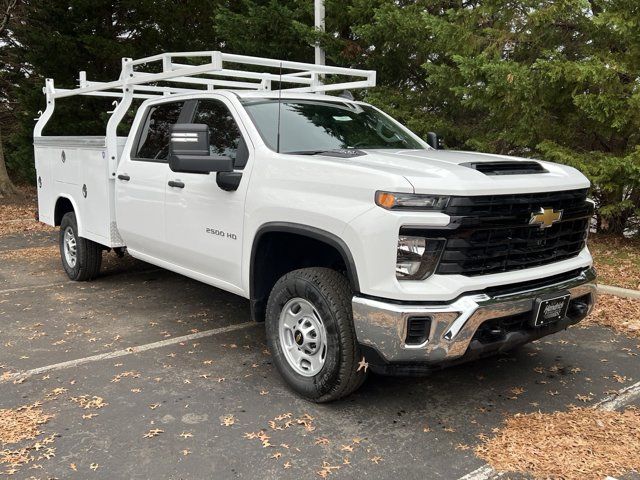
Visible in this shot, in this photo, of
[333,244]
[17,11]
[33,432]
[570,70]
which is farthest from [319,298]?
[17,11]

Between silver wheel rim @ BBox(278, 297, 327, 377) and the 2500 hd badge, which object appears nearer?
silver wheel rim @ BBox(278, 297, 327, 377)

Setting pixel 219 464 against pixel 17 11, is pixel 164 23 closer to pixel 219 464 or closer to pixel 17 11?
pixel 17 11

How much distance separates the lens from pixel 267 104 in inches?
190

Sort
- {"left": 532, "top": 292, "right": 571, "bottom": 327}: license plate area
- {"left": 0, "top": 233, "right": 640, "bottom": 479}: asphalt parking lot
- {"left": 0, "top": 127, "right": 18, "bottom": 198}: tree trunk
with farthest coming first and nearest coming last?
{"left": 0, "top": 127, "right": 18, "bottom": 198}: tree trunk → {"left": 532, "top": 292, "right": 571, "bottom": 327}: license plate area → {"left": 0, "top": 233, "right": 640, "bottom": 479}: asphalt parking lot

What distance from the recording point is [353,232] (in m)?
3.47

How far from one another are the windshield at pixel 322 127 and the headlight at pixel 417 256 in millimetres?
1418

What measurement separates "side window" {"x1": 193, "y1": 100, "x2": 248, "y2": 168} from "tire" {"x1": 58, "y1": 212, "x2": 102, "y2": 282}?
106 inches

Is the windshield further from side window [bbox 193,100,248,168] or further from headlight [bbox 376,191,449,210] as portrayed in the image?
headlight [bbox 376,191,449,210]

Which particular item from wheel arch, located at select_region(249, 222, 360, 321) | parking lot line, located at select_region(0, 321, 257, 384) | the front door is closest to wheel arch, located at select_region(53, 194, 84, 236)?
the front door

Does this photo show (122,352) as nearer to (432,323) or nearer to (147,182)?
(147,182)

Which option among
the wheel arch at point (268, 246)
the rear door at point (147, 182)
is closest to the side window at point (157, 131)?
the rear door at point (147, 182)

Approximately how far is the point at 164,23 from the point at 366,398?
14808 millimetres

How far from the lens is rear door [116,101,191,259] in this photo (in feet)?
17.5

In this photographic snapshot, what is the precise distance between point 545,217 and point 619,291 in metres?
3.40
